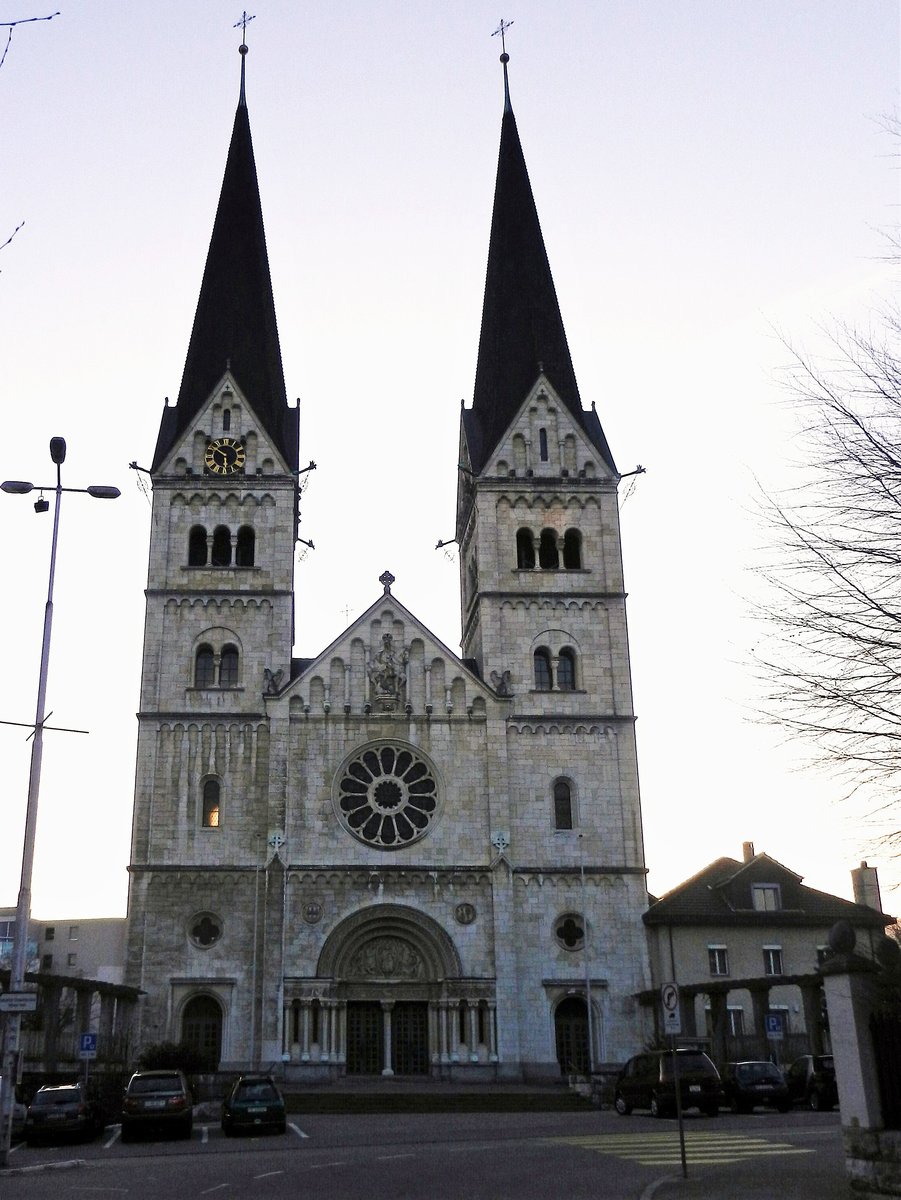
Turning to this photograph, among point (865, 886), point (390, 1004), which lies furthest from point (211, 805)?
point (865, 886)

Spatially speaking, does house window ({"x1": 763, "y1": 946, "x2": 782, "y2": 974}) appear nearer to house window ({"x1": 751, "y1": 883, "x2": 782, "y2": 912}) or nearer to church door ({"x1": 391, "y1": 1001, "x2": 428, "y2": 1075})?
house window ({"x1": 751, "y1": 883, "x2": 782, "y2": 912})

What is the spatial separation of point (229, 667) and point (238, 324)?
1460 centimetres

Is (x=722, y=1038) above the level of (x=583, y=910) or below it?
below

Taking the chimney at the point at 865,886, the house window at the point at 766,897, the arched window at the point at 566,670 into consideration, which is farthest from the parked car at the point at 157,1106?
the chimney at the point at 865,886

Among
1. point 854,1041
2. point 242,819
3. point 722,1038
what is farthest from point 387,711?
point 854,1041

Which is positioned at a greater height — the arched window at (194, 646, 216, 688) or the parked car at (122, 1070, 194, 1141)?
the arched window at (194, 646, 216, 688)

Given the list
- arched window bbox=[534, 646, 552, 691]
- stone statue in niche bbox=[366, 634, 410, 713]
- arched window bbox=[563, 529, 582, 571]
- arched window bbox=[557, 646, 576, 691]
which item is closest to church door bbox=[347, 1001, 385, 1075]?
stone statue in niche bbox=[366, 634, 410, 713]

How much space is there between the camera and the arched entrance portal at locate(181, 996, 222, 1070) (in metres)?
40.7

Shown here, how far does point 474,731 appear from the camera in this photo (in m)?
44.8

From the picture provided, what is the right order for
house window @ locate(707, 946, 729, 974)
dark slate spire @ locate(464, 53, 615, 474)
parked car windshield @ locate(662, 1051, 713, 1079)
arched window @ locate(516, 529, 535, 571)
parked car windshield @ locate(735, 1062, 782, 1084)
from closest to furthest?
parked car windshield @ locate(662, 1051, 713, 1079)
parked car windshield @ locate(735, 1062, 782, 1084)
house window @ locate(707, 946, 729, 974)
arched window @ locate(516, 529, 535, 571)
dark slate spire @ locate(464, 53, 615, 474)

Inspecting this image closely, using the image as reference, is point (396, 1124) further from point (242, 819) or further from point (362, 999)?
point (242, 819)

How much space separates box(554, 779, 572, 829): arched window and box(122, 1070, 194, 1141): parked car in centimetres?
1997

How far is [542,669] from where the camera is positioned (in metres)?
46.6

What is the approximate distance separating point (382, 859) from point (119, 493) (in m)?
21.5
